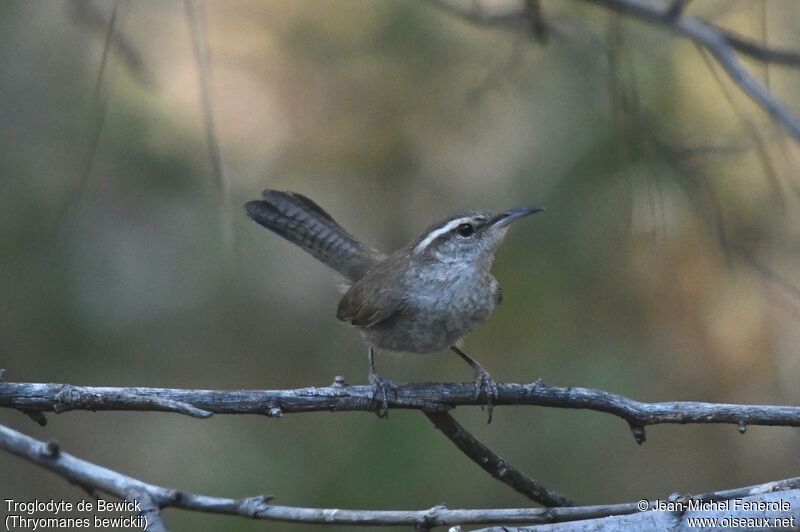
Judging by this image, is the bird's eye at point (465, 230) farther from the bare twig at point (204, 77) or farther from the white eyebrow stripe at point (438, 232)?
the bare twig at point (204, 77)

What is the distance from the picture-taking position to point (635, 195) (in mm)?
4133

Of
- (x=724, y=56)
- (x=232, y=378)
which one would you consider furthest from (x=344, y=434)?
(x=724, y=56)

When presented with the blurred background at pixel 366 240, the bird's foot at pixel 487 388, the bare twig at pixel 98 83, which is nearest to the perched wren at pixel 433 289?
the bird's foot at pixel 487 388

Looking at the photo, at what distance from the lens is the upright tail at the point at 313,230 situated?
16.7 ft

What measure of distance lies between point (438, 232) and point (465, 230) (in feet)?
0.46

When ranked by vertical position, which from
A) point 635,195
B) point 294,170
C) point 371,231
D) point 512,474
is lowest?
point 512,474

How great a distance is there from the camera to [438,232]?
4664 millimetres

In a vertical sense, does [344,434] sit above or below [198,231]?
below

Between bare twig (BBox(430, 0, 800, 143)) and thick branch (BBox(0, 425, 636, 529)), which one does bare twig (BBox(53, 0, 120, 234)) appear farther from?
bare twig (BBox(430, 0, 800, 143))

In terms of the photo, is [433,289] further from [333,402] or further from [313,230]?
[333,402]

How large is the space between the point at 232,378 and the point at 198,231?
102cm

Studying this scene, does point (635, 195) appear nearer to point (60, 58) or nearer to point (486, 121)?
point (486, 121)

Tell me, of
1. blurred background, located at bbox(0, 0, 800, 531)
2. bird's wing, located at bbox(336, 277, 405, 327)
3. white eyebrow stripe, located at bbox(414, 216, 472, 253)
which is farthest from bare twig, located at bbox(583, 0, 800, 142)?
bird's wing, located at bbox(336, 277, 405, 327)

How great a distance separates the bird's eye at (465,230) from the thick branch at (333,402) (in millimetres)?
1279
